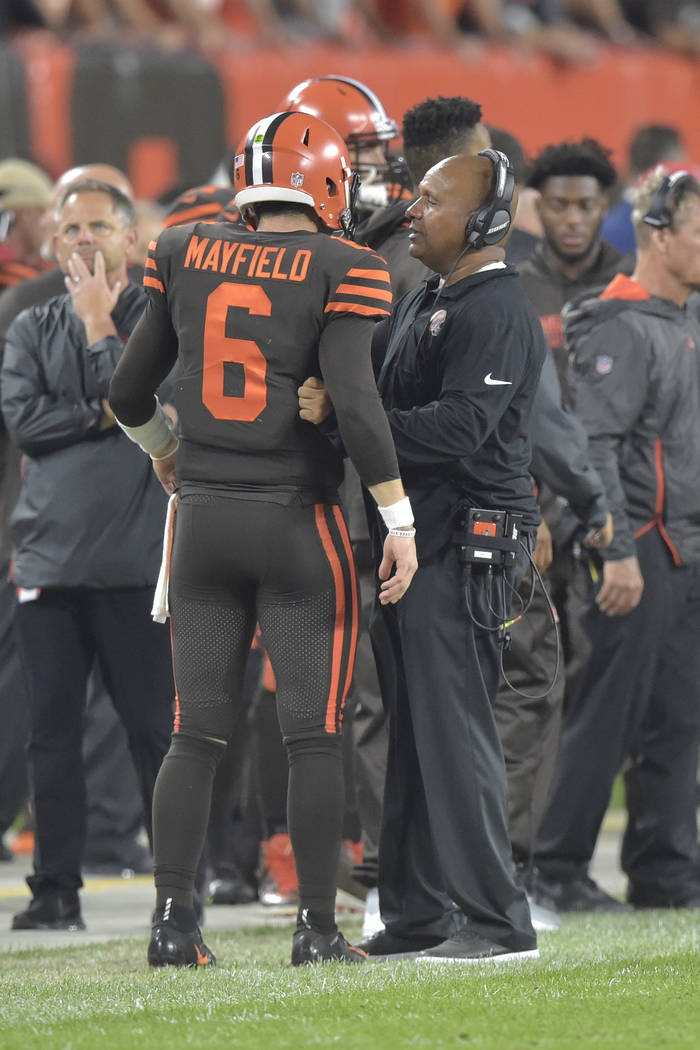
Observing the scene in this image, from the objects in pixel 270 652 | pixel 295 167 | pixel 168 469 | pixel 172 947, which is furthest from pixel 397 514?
pixel 172 947

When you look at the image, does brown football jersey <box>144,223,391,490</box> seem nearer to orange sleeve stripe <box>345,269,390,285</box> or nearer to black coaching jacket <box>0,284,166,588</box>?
orange sleeve stripe <box>345,269,390,285</box>

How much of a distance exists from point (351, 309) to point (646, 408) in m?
2.09

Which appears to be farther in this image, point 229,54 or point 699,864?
point 229,54

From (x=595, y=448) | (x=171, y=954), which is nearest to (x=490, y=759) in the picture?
(x=171, y=954)

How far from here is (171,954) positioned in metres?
4.68

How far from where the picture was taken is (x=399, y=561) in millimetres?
4586

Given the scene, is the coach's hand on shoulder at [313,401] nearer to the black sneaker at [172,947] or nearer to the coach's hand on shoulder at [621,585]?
the black sneaker at [172,947]

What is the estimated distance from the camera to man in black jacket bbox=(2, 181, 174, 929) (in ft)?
19.0

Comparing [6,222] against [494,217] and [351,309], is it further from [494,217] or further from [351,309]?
[351,309]

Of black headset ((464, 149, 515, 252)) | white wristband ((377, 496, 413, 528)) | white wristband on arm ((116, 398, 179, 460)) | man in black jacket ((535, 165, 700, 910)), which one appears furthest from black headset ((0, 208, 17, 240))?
white wristband ((377, 496, 413, 528))

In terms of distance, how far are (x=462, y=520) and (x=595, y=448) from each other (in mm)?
1609

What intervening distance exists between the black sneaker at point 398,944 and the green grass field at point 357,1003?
27 cm

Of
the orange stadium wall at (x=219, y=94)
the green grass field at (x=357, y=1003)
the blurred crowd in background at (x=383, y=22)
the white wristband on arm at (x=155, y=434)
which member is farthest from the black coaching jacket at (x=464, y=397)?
the blurred crowd in background at (x=383, y=22)

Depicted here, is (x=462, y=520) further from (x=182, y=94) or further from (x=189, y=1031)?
(x=182, y=94)
